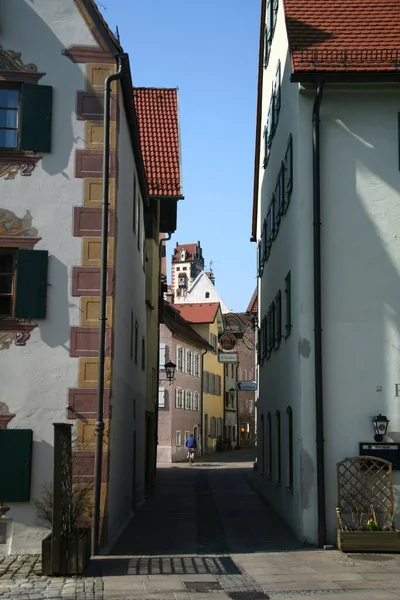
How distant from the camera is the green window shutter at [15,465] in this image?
1414cm

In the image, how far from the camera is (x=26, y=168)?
1526 centimetres

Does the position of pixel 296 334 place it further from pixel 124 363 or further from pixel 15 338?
pixel 15 338

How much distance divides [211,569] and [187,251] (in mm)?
147363

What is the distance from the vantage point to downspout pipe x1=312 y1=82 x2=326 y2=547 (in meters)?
15.4

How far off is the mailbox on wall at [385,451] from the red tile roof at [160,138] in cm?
1237

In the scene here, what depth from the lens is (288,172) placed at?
18.2 m

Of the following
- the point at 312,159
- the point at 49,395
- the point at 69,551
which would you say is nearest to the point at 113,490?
the point at 49,395

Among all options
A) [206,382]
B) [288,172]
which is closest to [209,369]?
[206,382]

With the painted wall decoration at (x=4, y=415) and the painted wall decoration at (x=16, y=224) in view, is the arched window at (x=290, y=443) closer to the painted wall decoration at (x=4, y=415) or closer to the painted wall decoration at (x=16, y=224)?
the painted wall decoration at (x=4, y=415)

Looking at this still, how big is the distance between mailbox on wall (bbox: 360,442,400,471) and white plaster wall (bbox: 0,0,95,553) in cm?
541

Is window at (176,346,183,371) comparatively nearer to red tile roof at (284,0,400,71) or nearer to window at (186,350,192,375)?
window at (186,350,192,375)

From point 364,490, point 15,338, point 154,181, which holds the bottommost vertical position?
point 364,490

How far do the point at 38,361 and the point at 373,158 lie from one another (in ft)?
24.5

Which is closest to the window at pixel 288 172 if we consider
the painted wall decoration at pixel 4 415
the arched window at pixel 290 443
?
the arched window at pixel 290 443
